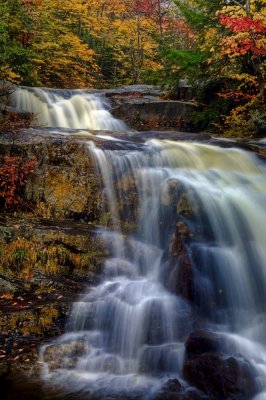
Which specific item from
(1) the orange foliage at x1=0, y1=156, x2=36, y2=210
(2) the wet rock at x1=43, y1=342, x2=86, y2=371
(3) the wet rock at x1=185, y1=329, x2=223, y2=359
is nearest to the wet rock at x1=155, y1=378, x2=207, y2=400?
(3) the wet rock at x1=185, y1=329, x2=223, y2=359

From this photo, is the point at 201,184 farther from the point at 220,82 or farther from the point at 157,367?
the point at 220,82

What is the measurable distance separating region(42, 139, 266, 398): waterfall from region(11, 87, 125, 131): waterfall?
16.8 ft

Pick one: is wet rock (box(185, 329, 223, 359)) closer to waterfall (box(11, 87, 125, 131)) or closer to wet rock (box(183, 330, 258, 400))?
wet rock (box(183, 330, 258, 400))

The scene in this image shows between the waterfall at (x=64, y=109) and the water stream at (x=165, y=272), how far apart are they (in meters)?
4.74

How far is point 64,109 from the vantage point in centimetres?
1374

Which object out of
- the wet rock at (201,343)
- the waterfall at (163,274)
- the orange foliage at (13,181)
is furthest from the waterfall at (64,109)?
the wet rock at (201,343)

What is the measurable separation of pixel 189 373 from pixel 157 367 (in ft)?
1.60

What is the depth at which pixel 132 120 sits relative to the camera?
13.8 m

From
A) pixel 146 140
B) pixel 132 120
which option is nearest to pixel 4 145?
pixel 146 140

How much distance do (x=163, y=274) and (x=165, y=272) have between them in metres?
0.05

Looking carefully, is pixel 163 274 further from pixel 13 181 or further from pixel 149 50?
pixel 149 50

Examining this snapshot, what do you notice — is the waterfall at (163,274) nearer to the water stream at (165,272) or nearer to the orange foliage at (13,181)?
the water stream at (165,272)

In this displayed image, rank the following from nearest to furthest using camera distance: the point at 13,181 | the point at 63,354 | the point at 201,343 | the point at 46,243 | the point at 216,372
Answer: the point at 216,372
the point at 201,343
the point at 63,354
the point at 46,243
the point at 13,181

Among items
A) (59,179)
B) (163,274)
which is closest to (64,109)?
(59,179)
